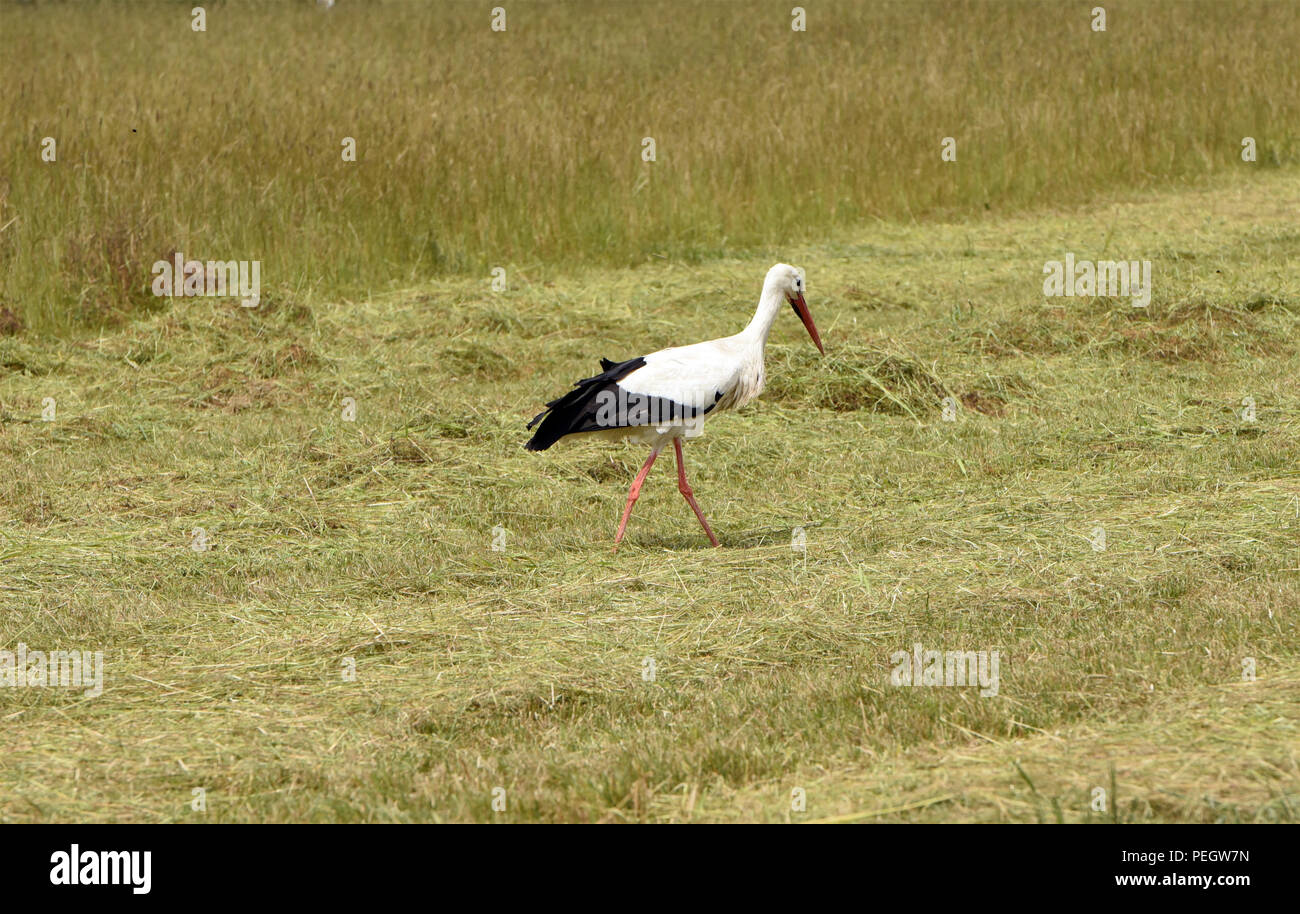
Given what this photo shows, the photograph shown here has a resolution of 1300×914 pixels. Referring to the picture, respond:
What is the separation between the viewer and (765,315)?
7344 millimetres

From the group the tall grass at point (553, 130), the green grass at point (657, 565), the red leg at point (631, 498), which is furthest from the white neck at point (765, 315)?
the tall grass at point (553, 130)

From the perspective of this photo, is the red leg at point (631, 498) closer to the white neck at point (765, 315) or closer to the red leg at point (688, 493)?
the red leg at point (688, 493)

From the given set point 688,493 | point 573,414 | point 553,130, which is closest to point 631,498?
point 688,493

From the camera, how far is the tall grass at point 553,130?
1246cm

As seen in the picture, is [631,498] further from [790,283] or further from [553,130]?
[553,130]

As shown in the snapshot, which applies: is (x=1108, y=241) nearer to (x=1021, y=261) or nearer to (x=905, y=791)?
(x=1021, y=261)

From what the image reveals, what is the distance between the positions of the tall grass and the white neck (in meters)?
5.42

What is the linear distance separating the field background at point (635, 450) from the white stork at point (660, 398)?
493 millimetres

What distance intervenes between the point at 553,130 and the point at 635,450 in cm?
702

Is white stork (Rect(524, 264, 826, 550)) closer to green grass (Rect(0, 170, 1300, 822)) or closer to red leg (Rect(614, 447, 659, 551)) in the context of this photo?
red leg (Rect(614, 447, 659, 551))

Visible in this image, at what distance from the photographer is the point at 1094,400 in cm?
900

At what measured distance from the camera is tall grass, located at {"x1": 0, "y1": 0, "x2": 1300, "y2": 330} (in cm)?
1246

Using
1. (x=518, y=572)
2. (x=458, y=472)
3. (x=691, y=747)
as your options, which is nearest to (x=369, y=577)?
(x=518, y=572)

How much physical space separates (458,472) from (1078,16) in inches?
649
